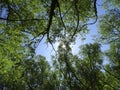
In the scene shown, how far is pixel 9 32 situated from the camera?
16.9 m

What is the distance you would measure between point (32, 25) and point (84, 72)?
1671cm

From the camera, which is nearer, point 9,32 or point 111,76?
point 9,32

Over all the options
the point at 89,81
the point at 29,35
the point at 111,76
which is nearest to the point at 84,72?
the point at 89,81

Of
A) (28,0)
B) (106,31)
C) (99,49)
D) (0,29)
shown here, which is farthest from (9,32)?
(99,49)

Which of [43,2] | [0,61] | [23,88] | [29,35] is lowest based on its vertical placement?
[23,88]

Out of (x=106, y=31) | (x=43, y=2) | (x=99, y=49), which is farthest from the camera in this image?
(x=99, y=49)

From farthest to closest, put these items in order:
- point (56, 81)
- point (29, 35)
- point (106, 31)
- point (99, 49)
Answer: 1. point (56, 81)
2. point (99, 49)
3. point (106, 31)
4. point (29, 35)

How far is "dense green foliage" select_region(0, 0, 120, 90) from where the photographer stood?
1583cm

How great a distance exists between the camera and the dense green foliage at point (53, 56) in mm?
15827

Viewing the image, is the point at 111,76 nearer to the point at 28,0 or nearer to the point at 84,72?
the point at 84,72

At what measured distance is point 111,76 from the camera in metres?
31.6

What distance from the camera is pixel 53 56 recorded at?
45.5 ft

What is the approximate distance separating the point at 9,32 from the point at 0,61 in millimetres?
2940

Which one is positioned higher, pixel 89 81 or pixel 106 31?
pixel 106 31
